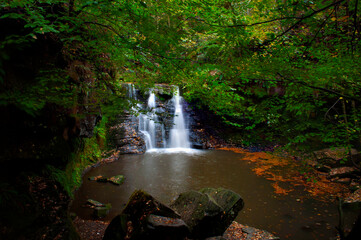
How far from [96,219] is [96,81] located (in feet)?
12.0

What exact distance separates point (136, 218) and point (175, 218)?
748 mm

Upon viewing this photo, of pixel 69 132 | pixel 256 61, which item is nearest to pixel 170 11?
pixel 256 61

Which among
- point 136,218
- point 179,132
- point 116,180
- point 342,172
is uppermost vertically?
point 179,132

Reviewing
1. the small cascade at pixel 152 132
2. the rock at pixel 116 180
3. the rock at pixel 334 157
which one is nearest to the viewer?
the rock at pixel 116 180

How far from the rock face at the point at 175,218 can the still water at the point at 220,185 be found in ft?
4.39

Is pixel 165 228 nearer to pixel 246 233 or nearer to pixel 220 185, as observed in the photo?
pixel 246 233

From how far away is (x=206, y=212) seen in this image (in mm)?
4008

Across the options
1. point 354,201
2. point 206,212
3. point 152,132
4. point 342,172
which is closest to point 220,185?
point 206,212

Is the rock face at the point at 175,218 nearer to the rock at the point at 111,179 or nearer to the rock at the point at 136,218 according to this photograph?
the rock at the point at 136,218

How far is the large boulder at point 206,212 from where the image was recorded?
393cm

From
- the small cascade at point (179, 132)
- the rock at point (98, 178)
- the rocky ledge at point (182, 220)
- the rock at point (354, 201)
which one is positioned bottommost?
the rock at point (354, 201)

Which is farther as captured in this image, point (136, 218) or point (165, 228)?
point (136, 218)

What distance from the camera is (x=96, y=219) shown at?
4.99 meters

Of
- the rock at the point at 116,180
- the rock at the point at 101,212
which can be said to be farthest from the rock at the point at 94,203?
the rock at the point at 116,180
